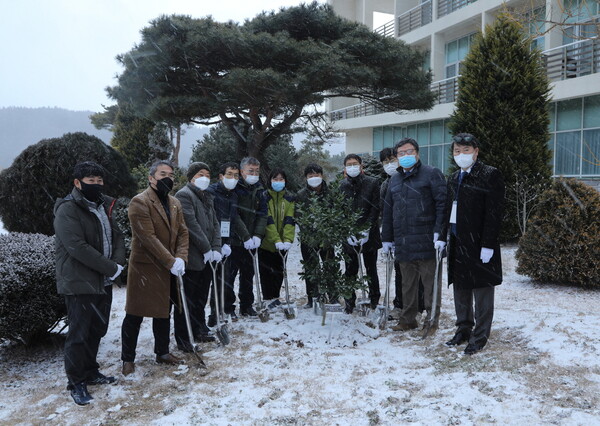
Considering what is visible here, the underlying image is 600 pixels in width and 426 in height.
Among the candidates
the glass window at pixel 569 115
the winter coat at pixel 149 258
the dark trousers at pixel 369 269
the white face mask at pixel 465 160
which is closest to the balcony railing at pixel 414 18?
the glass window at pixel 569 115

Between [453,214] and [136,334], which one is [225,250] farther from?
[453,214]

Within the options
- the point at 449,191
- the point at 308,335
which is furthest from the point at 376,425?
the point at 449,191

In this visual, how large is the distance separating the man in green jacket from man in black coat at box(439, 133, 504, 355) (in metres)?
2.24

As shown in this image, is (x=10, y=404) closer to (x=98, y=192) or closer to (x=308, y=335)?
(x=98, y=192)

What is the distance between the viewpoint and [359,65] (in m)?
10.1

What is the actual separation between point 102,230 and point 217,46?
702 cm

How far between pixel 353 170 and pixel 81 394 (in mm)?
3574

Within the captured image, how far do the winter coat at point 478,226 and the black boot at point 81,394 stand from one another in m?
3.26

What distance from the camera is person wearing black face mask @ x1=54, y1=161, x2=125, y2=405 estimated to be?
3.71 m

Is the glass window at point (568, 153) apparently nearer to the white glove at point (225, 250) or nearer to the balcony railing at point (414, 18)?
the balcony railing at point (414, 18)

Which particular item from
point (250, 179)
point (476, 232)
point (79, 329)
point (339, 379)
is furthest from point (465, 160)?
point (79, 329)

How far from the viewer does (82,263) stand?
3.76 m

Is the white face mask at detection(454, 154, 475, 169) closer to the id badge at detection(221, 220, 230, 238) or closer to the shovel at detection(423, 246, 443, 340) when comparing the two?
the shovel at detection(423, 246, 443, 340)

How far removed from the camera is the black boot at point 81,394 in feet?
12.3
